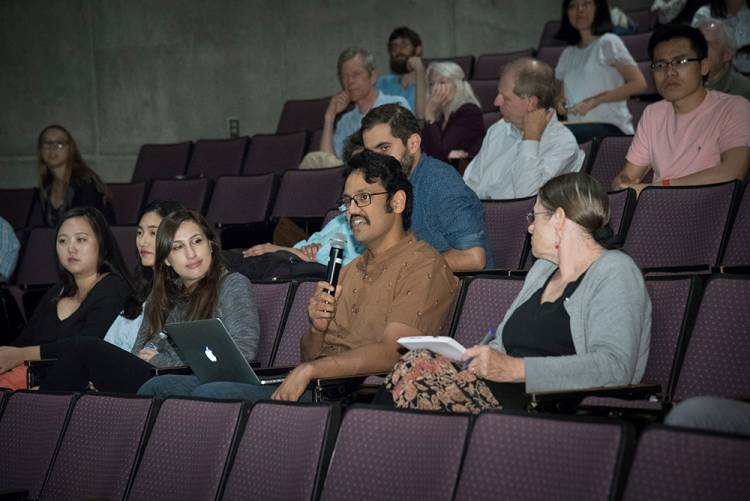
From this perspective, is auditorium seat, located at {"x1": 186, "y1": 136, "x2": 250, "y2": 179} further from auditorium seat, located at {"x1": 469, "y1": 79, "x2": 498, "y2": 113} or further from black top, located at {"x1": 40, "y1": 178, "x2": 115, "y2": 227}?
auditorium seat, located at {"x1": 469, "y1": 79, "x2": 498, "y2": 113}

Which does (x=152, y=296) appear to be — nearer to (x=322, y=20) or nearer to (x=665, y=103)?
(x=665, y=103)

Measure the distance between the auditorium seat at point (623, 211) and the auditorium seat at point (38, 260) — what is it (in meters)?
2.48

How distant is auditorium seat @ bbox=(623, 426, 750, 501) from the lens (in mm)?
1297

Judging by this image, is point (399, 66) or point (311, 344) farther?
point (399, 66)

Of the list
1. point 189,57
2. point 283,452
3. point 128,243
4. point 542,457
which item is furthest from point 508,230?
point 189,57

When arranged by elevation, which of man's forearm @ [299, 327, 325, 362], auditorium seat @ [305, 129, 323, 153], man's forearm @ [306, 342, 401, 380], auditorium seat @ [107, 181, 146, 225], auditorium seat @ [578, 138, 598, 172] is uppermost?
auditorium seat @ [578, 138, 598, 172]

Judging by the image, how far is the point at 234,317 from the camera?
2713mm

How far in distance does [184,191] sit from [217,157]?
72cm

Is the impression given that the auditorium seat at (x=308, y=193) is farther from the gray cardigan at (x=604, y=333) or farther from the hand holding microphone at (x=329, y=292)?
the gray cardigan at (x=604, y=333)

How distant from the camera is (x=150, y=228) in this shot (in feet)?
10.4

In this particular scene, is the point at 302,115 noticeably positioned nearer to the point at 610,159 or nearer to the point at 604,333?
the point at 610,159

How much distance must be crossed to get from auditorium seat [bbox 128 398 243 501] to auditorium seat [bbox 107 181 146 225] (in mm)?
2976

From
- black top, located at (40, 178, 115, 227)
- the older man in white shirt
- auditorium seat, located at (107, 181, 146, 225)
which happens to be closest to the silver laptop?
the older man in white shirt

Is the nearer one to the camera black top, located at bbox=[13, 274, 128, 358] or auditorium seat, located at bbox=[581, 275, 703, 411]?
auditorium seat, located at bbox=[581, 275, 703, 411]
